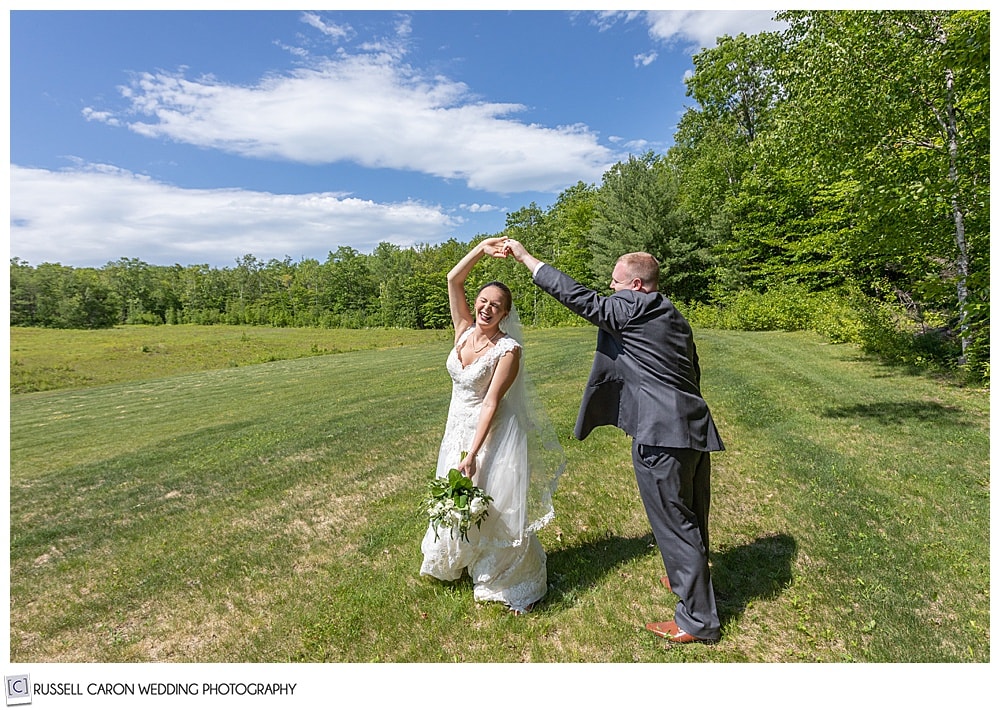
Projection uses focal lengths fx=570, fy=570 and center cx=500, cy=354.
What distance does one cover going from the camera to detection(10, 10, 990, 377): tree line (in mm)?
10628

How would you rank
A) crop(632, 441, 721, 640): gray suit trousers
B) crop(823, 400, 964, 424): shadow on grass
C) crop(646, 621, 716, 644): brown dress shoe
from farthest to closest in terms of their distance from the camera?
crop(823, 400, 964, 424): shadow on grass → crop(646, 621, 716, 644): brown dress shoe → crop(632, 441, 721, 640): gray suit trousers

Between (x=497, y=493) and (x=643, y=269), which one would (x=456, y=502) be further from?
(x=643, y=269)

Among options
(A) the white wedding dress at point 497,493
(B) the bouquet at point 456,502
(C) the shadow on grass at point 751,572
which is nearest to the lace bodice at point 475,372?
(A) the white wedding dress at point 497,493

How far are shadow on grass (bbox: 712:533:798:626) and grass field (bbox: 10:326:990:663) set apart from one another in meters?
0.02

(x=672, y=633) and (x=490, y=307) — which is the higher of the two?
(x=490, y=307)

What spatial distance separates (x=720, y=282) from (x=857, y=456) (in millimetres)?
25653

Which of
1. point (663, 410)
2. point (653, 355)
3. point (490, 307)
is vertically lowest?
point (663, 410)

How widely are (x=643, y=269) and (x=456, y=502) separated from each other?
5.77ft

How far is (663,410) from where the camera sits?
3188 millimetres

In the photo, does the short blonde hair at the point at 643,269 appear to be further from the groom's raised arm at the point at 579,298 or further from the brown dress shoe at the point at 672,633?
the brown dress shoe at the point at 672,633

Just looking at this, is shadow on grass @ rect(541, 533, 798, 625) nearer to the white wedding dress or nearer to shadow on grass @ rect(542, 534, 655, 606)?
shadow on grass @ rect(542, 534, 655, 606)

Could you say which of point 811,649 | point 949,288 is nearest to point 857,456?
point 811,649

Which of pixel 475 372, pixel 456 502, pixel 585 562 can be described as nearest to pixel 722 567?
pixel 585 562
